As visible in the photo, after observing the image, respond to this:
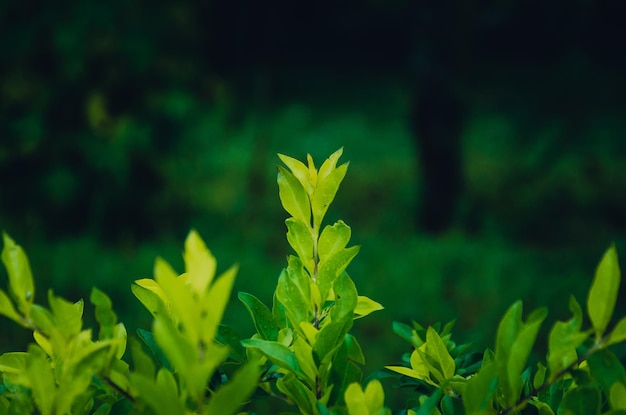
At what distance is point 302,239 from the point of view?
2.81ft

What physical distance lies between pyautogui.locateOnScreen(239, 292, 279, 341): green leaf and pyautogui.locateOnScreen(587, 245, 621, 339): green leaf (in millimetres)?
407

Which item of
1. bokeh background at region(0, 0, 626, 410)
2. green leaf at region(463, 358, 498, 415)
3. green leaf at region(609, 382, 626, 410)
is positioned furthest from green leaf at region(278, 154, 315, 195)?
bokeh background at region(0, 0, 626, 410)

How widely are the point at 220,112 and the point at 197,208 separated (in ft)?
3.21

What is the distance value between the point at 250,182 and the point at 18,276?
649 cm

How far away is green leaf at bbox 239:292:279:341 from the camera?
881mm

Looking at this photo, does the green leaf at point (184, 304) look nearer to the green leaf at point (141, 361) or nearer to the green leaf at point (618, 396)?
the green leaf at point (141, 361)

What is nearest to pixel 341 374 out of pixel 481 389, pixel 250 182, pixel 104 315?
pixel 481 389

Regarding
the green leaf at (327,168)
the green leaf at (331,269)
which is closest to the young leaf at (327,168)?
the green leaf at (327,168)

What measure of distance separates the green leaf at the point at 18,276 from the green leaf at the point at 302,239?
12.3 inches

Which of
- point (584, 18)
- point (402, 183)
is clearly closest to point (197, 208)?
point (402, 183)

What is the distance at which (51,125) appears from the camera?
5195 mm

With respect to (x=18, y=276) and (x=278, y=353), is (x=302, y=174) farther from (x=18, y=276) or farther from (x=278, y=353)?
(x=18, y=276)

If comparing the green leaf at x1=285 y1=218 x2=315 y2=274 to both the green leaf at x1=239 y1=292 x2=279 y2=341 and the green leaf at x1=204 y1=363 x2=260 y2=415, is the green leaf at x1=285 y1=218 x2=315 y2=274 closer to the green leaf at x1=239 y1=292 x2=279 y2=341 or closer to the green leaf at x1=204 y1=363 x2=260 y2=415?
the green leaf at x1=239 y1=292 x2=279 y2=341

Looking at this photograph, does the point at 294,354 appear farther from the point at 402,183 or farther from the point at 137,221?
the point at 402,183
